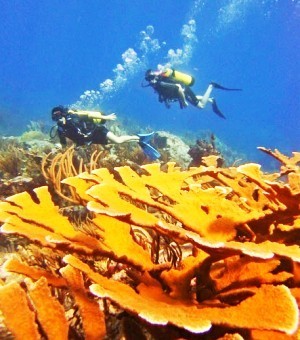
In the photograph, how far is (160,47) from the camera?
13112 cm

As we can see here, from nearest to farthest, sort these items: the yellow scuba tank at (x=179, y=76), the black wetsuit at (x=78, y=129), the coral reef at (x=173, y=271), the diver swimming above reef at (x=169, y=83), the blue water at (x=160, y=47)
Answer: the coral reef at (x=173, y=271) → the black wetsuit at (x=78, y=129) → the diver swimming above reef at (x=169, y=83) → the yellow scuba tank at (x=179, y=76) → the blue water at (x=160, y=47)

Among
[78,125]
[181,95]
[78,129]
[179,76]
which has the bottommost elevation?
[78,129]

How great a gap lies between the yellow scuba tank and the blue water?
91908 mm

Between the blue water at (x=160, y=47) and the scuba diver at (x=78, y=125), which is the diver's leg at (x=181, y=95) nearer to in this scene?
the scuba diver at (x=78, y=125)

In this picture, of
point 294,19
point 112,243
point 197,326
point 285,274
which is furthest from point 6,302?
point 294,19

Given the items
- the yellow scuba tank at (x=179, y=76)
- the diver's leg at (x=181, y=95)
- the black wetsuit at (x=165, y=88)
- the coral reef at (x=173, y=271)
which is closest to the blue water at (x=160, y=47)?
the yellow scuba tank at (x=179, y=76)

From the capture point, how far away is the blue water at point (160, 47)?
396 feet

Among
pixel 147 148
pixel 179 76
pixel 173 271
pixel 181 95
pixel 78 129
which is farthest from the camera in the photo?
pixel 179 76

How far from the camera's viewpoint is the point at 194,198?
5.83 ft

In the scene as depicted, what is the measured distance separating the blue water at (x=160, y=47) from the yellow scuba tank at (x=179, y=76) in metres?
91.9

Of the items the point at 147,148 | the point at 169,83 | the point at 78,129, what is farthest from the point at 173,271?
the point at 169,83

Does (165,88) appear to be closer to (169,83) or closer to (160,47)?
(169,83)

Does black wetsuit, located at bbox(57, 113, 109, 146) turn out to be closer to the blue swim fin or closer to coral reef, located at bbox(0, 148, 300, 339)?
the blue swim fin

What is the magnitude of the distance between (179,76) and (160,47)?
5031 inches
